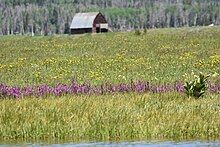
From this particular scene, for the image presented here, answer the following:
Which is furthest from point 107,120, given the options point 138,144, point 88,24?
point 88,24

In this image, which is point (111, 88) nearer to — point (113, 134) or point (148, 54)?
point (113, 134)

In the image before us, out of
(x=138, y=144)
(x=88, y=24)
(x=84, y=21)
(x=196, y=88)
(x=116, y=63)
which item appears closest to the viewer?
(x=138, y=144)

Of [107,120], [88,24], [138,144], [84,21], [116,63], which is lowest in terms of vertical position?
[88,24]

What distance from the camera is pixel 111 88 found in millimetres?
19469

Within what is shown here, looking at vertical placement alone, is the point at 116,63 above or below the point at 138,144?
below

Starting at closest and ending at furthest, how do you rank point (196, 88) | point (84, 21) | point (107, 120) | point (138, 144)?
point (138, 144), point (107, 120), point (196, 88), point (84, 21)

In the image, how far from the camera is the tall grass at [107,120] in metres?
12.6

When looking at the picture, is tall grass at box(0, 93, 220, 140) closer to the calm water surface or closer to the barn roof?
the calm water surface

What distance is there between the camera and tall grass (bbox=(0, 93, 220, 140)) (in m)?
12.6

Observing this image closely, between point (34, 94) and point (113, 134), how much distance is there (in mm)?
6740

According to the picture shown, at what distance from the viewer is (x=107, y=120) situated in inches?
527

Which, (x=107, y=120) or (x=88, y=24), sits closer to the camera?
(x=107, y=120)

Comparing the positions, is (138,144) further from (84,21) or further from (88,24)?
(84,21)

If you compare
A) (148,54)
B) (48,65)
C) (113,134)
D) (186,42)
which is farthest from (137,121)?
(186,42)
